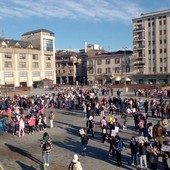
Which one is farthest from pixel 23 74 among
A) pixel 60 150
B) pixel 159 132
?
pixel 159 132

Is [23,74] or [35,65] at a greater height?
[35,65]

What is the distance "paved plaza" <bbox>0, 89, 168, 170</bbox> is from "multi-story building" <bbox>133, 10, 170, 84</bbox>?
58829mm

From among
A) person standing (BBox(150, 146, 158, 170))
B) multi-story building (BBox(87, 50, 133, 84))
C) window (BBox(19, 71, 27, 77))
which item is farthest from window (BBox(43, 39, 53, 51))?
person standing (BBox(150, 146, 158, 170))

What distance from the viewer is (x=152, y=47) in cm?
8231

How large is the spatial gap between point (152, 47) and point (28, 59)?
38390mm

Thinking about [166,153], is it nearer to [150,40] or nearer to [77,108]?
[77,108]

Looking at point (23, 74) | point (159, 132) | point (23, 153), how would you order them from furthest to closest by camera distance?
point (23, 74) < point (23, 153) < point (159, 132)

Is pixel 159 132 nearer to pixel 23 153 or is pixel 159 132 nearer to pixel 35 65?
pixel 23 153

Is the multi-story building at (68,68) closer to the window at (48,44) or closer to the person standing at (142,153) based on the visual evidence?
the window at (48,44)

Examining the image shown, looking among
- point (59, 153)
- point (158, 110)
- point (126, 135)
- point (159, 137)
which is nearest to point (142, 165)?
point (159, 137)

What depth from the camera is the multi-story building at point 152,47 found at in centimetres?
7919

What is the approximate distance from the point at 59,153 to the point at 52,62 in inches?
3396

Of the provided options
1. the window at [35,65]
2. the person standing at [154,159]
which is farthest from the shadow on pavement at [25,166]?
the window at [35,65]

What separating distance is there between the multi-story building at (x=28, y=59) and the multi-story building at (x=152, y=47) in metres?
30.1
